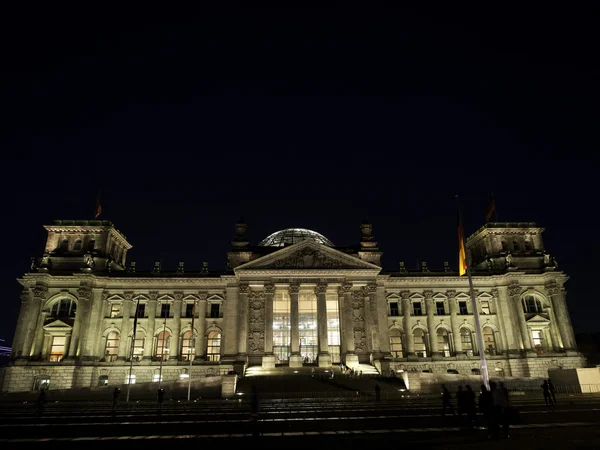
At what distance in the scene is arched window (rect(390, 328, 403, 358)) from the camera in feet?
226

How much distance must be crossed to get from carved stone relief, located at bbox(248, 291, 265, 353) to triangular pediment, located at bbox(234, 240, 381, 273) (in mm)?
4599

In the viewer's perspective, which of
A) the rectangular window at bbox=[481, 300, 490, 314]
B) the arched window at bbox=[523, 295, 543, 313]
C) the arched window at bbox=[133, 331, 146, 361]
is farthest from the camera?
the rectangular window at bbox=[481, 300, 490, 314]

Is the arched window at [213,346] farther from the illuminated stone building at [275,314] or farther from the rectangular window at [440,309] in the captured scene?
the rectangular window at [440,309]

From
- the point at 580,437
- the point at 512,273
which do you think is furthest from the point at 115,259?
the point at 580,437

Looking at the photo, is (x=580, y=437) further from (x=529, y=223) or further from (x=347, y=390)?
(x=529, y=223)

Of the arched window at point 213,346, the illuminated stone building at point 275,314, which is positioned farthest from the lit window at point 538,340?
the arched window at point 213,346

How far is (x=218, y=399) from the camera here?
4184 cm

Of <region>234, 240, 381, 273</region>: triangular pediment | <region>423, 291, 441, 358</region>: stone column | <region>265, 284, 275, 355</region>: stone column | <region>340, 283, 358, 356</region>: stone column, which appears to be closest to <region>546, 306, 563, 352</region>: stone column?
<region>423, 291, 441, 358</region>: stone column

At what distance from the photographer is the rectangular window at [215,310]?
6862 centimetres

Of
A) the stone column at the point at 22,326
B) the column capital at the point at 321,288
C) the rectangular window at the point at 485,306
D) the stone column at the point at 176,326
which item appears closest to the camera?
the stone column at the point at 22,326

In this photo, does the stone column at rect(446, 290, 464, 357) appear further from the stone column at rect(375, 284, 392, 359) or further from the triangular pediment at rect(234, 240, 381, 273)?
the triangular pediment at rect(234, 240, 381, 273)

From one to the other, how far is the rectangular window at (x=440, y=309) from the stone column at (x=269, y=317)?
2747cm

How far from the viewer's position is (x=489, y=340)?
69.6 metres

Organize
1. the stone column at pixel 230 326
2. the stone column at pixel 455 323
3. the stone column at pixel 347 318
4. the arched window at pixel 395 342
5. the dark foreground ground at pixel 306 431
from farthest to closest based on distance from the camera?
the arched window at pixel 395 342 → the stone column at pixel 455 323 → the stone column at pixel 347 318 → the stone column at pixel 230 326 → the dark foreground ground at pixel 306 431
